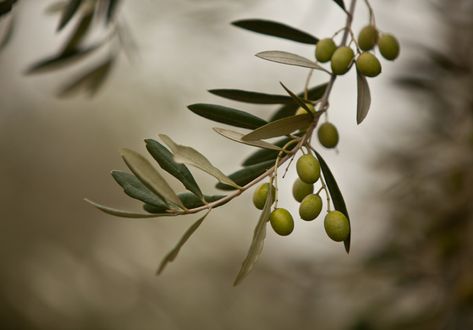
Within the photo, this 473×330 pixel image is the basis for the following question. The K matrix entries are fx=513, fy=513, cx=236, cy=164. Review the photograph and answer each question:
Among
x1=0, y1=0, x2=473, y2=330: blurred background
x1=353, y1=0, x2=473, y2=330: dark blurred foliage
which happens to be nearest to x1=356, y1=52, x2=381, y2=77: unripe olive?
x1=0, y1=0, x2=473, y2=330: blurred background

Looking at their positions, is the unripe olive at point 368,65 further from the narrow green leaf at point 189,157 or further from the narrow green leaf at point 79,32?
the narrow green leaf at point 79,32

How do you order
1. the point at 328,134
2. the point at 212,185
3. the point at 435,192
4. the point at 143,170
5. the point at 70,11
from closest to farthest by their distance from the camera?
the point at 143,170 < the point at 328,134 < the point at 70,11 < the point at 435,192 < the point at 212,185

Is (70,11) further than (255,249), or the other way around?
(70,11)

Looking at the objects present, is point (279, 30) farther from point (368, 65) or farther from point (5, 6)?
point (5, 6)

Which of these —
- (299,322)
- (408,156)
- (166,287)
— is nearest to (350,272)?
(408,156)

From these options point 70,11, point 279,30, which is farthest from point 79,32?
point 279,30

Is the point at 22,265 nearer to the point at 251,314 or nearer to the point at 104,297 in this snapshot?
the point at 104,297

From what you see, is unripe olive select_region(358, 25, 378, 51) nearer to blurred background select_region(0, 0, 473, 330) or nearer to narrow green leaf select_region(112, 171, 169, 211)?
narrow green leaf select_region(112, 171, 169, 211)

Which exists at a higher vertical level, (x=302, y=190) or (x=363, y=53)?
(x=363, y=53)
